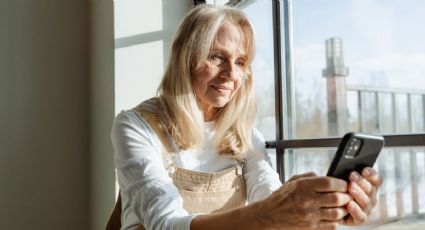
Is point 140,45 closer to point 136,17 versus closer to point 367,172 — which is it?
point 136,17

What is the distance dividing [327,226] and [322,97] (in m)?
0.62

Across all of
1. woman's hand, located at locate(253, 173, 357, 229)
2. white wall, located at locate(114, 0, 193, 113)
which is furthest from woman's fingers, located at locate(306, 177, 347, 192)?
white wall, located at locate(114, 0, 193, 113)

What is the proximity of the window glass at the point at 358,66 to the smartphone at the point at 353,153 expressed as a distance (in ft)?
1.07

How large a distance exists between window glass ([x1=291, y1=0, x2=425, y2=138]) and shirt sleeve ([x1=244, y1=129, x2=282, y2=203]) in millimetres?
196

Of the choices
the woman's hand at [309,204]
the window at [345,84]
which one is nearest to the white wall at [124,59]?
the window at [345,84]

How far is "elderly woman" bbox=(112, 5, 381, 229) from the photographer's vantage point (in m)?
0.90

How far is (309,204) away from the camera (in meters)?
0.62

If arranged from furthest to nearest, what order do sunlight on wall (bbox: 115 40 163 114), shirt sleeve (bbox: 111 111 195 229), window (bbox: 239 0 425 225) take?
1. sunlight on wall (bbox: 115 40 163 114)
2. window (bbox: 239 0 425 225)
3. shirt sleeve (bbox: 111 111 195 229)

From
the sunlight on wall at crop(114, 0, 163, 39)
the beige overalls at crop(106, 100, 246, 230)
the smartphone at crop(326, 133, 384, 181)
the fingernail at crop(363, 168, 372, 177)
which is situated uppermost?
the sunlight on wall at crop(114, 0, 163, 39)

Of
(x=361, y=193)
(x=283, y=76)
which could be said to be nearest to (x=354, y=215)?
(x=361, y=193)

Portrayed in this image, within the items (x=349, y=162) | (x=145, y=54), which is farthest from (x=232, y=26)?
(x=145, y=54)

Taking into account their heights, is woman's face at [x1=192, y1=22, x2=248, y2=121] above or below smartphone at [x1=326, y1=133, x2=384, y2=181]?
above

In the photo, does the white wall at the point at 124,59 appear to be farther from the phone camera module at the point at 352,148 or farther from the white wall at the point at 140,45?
the phone camera module at the point at 352,148

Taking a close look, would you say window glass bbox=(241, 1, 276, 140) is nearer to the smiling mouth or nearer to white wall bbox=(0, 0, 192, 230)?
the smiling mouth
